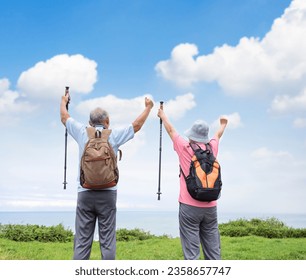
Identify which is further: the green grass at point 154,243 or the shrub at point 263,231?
the shrub at point 263,231

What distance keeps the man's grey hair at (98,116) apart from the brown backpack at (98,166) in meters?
0.27

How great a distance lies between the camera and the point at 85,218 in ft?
21.7

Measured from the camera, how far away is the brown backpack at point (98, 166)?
6.32 meters

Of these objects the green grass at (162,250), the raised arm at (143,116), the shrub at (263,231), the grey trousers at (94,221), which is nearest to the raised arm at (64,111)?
the raised arm at (143,116)

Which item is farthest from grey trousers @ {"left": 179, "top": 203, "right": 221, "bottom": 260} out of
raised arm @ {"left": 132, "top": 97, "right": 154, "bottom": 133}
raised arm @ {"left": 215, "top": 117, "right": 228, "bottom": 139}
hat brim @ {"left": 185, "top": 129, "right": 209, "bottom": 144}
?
raised arm @ {"left": 215, "top": 117, "right": 228, "bottom": 139}

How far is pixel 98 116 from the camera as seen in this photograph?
21.7 ft

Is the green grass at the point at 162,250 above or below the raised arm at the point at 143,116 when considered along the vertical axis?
below

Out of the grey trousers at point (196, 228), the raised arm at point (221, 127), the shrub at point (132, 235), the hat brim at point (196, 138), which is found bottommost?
the shrub at point (132, 235)

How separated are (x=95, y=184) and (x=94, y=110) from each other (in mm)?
1059

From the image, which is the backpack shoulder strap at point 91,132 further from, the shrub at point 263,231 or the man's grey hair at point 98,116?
the shrub at point 263,231

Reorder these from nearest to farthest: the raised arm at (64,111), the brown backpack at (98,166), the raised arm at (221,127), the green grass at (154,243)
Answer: the brown backpack at (98,166) < the raised arm at (64,111) < the raised arm at (221,127) < the green grass at (154,243)

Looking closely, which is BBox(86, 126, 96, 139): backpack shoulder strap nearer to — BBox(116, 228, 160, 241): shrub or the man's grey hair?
the man's grey hair
